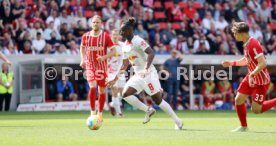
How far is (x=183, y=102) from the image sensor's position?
31125mm

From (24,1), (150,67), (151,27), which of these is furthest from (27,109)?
(150,67)

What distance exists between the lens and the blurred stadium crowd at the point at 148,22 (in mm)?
29156

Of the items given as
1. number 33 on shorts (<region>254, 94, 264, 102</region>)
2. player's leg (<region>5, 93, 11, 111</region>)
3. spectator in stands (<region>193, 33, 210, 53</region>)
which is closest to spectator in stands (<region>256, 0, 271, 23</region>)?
spectator in stands (<region>193, 33, 210, 53</region>)

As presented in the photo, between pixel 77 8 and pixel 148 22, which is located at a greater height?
pixel 77 8

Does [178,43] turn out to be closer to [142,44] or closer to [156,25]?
[156,25]

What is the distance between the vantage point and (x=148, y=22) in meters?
32.6

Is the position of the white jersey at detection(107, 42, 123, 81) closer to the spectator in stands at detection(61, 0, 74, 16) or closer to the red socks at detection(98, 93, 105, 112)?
the red socks at detection(98, 93, 105, 112)

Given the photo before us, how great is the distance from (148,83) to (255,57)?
2.83 meters

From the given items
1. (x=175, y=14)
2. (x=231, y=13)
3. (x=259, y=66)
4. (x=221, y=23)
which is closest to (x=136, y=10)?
(x=175, y=14)

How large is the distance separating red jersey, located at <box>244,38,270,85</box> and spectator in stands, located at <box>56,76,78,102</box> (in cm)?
1509

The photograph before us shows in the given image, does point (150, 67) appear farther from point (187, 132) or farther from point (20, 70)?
point (20, 70)

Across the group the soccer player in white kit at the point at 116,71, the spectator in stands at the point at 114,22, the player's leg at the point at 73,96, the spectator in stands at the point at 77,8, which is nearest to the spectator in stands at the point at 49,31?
the spectator in stands at the point at 77,8

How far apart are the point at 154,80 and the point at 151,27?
629 inches

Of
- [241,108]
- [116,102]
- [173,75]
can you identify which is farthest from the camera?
[173,75]
